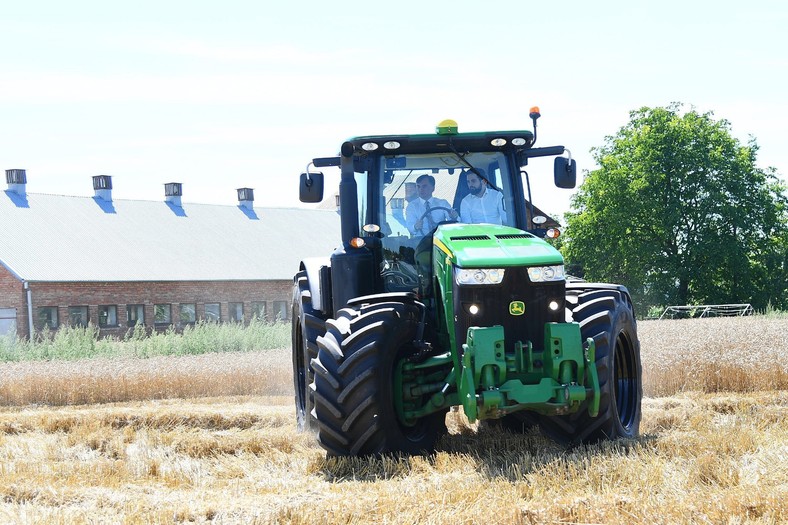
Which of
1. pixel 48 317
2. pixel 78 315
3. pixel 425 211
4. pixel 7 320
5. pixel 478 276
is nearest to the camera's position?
pixel 478 276

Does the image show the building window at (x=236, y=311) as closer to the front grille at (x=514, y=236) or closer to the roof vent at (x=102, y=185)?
the roof vent at (x=102, y=185)

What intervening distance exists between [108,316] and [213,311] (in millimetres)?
5122

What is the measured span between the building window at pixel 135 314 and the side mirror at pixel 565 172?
3244 cm

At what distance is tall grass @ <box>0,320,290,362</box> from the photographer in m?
24.4

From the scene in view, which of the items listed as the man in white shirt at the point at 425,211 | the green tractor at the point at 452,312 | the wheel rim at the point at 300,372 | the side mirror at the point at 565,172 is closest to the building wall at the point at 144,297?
the wheel rim at the point at 300,372

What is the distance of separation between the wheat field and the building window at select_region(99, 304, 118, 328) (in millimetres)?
27246

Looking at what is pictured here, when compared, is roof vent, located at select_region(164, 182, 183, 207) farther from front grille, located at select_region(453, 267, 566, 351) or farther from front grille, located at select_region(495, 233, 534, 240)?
front grille, located at select_region(453, 267, 566, 351)

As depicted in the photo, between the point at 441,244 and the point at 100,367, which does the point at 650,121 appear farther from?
the point at 441,244

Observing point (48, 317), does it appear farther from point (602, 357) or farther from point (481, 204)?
point (602, 357)

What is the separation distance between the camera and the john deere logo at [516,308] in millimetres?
7863

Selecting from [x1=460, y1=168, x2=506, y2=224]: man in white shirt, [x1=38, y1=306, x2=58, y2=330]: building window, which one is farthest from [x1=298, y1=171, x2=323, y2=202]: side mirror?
[x1=38, y1=306, x2=58, y2=330]: building window

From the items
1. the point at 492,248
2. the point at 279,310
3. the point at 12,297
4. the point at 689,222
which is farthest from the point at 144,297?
the point at 492,248

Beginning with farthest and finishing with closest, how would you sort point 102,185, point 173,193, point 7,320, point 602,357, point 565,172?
point 173,193 → point 102,185 → point 7,320 → point 565,172 → point 602,357

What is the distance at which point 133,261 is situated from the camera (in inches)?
1593
